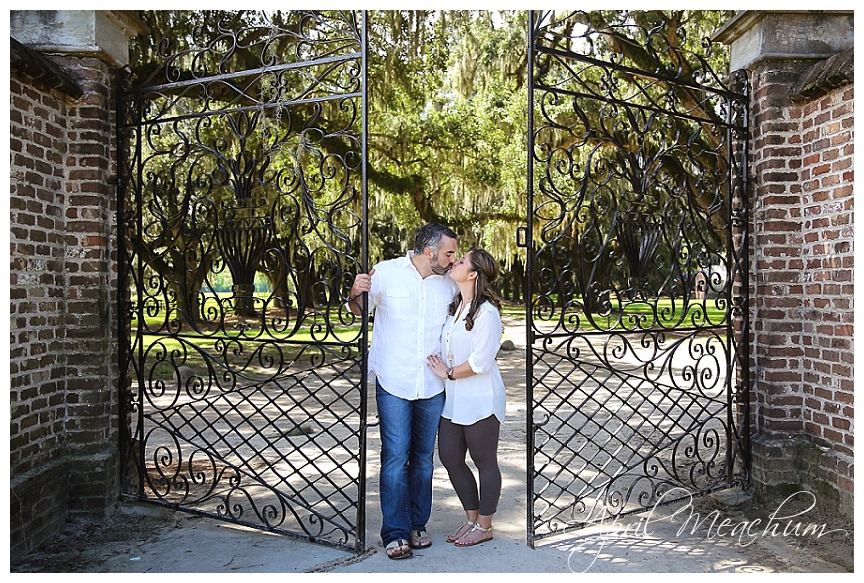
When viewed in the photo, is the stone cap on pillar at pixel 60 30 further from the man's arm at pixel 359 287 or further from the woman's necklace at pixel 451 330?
the woman's necklace at pixel 451 330

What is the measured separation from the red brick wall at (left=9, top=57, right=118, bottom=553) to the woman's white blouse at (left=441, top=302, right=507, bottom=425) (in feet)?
7.51

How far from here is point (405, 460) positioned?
13.5 ft

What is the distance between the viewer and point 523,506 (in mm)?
5070

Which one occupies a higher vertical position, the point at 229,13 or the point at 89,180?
the point at 229,13

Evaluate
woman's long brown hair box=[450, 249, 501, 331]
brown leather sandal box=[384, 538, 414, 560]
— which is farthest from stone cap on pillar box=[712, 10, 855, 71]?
brown leather sandal box=[384, 538, 414, 560]

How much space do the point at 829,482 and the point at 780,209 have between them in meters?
1.80

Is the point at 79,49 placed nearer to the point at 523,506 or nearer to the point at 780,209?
the point at 523,506

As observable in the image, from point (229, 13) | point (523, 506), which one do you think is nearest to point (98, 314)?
point (523, 506)

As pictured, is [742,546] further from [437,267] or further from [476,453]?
[437,267]

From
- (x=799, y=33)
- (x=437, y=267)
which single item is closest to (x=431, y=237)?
(x=437, y=267)

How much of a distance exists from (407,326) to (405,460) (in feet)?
2.45

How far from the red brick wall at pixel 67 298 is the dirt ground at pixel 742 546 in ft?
0.48

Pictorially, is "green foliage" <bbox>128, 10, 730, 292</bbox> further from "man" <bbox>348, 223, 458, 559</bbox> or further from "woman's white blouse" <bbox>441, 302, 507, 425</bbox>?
"woman's white blouse" <bbox>441, 302, 507, 425</bbox>

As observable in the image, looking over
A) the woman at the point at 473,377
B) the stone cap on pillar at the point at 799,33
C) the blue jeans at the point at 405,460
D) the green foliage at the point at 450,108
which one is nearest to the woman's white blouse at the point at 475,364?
the woman at the point at 473,377
